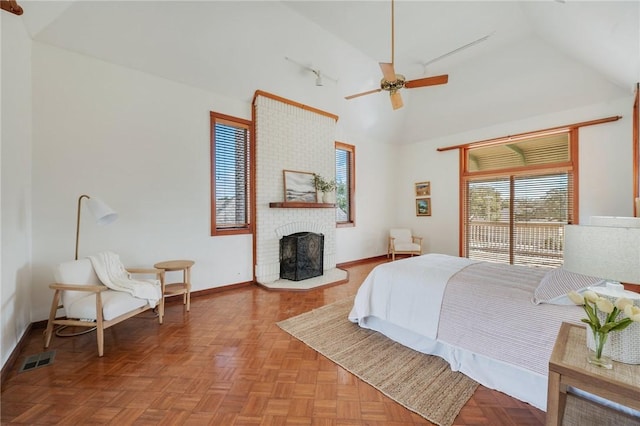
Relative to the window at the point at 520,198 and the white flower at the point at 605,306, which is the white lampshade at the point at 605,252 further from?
the window at the point at 520,198

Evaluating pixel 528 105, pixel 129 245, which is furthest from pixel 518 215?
pixel 129 245

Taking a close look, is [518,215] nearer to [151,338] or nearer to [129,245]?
[151,338]

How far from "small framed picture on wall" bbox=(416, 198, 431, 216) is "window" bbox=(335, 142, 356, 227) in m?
1.81

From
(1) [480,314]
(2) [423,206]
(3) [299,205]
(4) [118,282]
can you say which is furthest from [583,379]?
(2) [423,206]

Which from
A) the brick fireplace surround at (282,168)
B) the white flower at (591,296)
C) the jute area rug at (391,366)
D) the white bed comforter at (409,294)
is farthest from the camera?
the brick fireplace surround at (282,168)

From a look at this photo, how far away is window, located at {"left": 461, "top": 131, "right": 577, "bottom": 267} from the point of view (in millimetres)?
4559

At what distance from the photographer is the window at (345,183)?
227 inches

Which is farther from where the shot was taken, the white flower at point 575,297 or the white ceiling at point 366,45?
the white ceiling at point 366,45

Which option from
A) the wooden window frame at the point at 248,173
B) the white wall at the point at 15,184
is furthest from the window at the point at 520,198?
the white wall at the point at 15,184

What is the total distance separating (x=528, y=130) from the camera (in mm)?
4844

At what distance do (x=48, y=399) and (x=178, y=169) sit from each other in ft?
8.66

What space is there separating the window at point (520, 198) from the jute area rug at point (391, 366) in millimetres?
4145

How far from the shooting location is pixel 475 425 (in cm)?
148

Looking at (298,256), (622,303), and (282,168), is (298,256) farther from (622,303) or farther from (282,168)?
(622,303)
